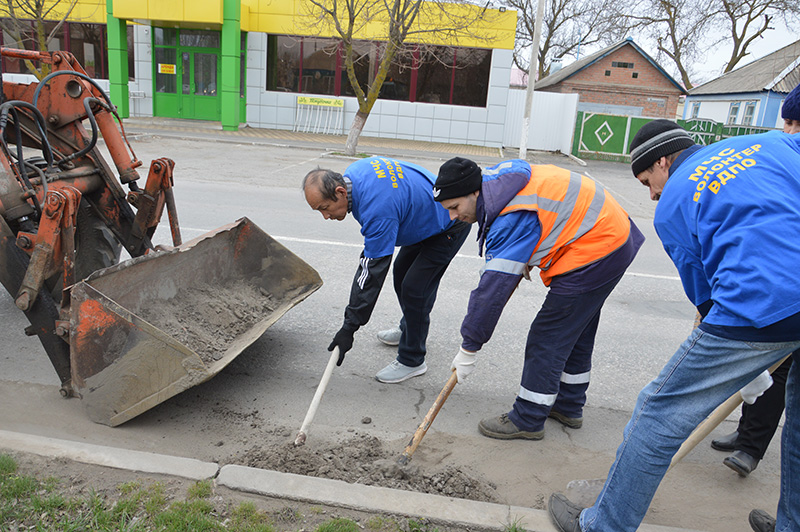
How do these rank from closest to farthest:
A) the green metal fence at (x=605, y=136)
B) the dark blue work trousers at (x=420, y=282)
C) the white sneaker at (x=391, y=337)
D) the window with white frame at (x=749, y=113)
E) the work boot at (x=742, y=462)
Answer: the work boot at (x=742, y=462) < the dark blue work trousers at (x=420, y=282) < the white sneaker at (x=391, y=337) < the green metal fence at (x=605, y=136) < the window with white frame at (x=749, y=113)

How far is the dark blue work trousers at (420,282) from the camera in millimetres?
3805

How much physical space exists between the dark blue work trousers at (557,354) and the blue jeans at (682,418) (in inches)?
32.4

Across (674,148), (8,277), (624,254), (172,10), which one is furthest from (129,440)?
(172,10)

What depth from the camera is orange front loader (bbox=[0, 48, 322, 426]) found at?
295 cm

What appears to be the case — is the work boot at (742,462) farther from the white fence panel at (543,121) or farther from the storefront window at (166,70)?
the storefront window at (166,70)

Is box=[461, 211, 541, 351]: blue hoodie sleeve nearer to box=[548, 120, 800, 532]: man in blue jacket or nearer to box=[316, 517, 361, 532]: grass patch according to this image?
box=[548, 120, 800, 532]: man in blue jacket

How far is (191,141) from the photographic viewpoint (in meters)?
16.9

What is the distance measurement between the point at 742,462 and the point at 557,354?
108 centimetres

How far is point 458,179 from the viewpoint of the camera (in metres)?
2.85

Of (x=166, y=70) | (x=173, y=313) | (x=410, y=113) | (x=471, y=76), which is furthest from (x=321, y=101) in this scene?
(x=173, y=313)

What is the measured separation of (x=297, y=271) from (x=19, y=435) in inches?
79.9

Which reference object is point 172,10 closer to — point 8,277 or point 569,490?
point 8,277

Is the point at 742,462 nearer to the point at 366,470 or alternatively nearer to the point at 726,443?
the point at 726,443

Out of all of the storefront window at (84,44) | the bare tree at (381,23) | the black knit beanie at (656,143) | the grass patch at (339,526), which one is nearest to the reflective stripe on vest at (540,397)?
the grass patch at (339,526)
